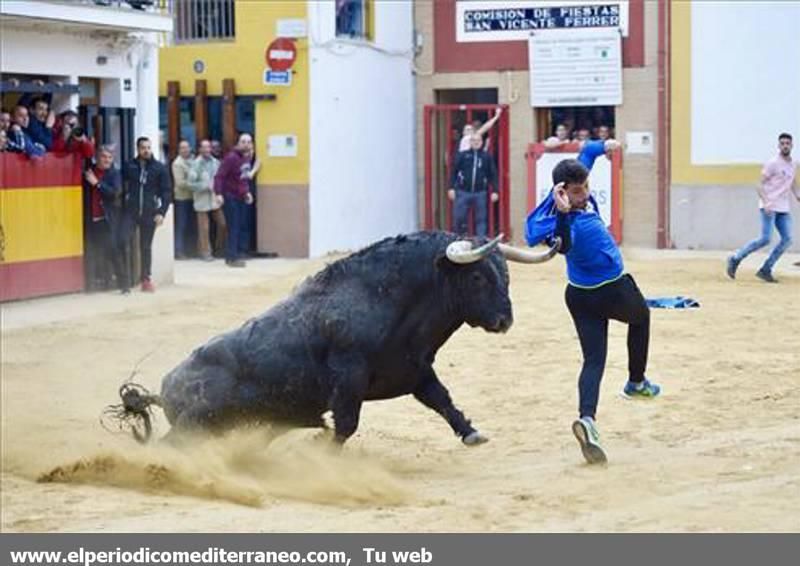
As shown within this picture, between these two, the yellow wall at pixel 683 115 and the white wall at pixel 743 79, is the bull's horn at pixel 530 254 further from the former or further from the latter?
the yellow wall at pixel 683 115

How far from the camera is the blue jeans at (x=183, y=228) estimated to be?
27095 millimetres

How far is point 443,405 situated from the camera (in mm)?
10938

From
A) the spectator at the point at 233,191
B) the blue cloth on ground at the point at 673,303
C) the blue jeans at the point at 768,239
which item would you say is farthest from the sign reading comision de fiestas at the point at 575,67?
the blue cloth on ground at the point at 673,303

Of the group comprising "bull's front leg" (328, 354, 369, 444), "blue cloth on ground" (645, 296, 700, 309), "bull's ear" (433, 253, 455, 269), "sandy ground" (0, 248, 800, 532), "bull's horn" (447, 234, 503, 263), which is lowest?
"sandy ground" (0, 248, 800, 532)

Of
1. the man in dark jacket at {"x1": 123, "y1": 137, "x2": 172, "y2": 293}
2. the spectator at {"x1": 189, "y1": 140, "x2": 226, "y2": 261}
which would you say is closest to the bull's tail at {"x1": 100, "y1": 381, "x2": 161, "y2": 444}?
the man in dark jacket at {"x1": 123, "y1": 137, "x2": 172, "y2": 293}

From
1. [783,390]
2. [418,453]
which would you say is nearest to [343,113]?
[783,390]

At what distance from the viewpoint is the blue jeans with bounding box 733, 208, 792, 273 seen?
22125 mm

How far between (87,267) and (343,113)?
7.24 meters

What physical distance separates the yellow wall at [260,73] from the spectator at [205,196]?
1007mm

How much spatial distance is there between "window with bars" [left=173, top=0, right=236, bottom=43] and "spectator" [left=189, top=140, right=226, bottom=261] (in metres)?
1.85

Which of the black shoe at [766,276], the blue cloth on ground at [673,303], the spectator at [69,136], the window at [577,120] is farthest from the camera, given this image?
the window at [577,120]

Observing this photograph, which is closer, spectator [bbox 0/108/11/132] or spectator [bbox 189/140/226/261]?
spectator [bbox 0/108/11/132]

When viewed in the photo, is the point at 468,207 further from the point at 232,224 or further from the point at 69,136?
the point at 69,136

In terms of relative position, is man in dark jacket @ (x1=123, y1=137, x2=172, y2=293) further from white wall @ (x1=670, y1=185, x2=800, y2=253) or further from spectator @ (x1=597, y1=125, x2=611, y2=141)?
white wall @ (x1=670, y1=185, x2=800, y2=253)
